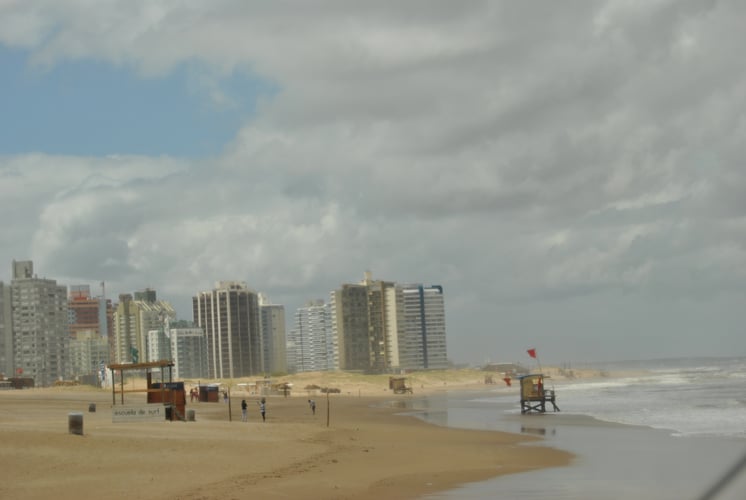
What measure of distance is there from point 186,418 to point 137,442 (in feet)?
42.8

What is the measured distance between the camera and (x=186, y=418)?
3572cm

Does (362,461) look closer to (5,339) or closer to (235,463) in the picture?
(235,463)

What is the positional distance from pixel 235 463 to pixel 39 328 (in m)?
173

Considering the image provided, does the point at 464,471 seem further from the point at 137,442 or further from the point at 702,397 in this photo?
the point at 702,397

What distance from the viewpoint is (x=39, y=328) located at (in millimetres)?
182125

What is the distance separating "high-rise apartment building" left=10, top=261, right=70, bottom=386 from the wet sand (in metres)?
160

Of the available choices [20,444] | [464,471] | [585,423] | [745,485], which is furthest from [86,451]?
[585,423]

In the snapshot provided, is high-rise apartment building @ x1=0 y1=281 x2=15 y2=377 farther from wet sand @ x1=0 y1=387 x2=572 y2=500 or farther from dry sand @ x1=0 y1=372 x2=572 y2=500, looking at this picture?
wet sand @ x1=0 y1=387 x2=572 y2=500

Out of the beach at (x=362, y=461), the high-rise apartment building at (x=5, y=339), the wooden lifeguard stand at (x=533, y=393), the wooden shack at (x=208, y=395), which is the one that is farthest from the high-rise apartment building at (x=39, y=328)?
the beach at (x=362, y=461)

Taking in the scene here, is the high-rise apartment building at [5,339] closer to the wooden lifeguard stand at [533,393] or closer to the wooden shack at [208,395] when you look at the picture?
the wooden shack at [208,395]

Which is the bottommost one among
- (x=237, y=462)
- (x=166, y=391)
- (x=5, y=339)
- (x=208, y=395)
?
(x=208, y=395)

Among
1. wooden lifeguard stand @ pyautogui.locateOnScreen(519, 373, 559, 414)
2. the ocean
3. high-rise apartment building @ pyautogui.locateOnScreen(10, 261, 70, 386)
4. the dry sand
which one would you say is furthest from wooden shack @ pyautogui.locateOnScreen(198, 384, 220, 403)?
high-rise apartment building @ pyautogui.locateOnScreen(10, 261, 70, 386)

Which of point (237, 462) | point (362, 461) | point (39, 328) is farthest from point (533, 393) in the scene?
point (39, 328)

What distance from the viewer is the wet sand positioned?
17.4m
